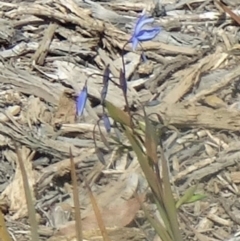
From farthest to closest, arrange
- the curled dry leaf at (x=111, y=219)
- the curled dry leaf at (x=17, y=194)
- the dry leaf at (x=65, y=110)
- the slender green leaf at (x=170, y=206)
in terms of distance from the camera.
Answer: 1. the dry leaf at (x=65, y=110)
2. the curled dry leaf at (x=17, y=194)
3. the curled dry leaf at (x=111, y=219)
4. the slender green leaf at (x=170, y=206)

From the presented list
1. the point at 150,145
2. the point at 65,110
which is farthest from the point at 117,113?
the point at 65,110

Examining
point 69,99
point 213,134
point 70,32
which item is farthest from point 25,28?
point 213,134

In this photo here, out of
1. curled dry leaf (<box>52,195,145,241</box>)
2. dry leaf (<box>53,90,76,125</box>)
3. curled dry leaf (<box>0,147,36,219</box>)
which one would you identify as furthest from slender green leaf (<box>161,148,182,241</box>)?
dry leaf (<box>53,90,76,125</box>)

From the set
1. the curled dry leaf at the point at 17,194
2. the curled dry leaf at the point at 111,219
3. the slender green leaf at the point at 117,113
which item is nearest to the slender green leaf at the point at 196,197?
the curled dry leaf at the point at 111,219

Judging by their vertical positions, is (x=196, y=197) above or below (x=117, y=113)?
below

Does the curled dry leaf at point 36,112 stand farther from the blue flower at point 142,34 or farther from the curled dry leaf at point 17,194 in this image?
the blue flower at point 142,34

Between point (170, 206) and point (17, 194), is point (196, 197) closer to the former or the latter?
point (17, 194)

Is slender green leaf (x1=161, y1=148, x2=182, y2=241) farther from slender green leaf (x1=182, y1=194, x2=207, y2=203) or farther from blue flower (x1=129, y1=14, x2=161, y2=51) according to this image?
slender green leaf (x1=182, y1=194, x2=207, y2=203)

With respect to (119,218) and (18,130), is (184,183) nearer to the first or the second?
(119,218)

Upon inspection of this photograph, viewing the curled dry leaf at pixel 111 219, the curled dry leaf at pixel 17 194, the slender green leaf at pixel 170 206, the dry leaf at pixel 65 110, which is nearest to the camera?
the slender green leaf at pixel 170 206

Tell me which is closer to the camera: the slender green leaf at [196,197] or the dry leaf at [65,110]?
the slender green leaf at [196,197]

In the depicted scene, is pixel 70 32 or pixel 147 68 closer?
A: pixel 147 68
